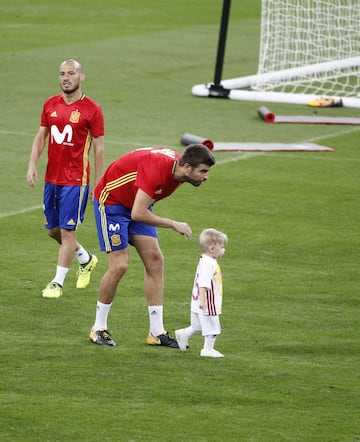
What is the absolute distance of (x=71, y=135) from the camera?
11.9m

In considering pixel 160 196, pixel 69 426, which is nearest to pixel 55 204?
pixel 160 196

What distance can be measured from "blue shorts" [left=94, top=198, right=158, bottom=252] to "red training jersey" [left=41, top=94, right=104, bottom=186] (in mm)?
1733

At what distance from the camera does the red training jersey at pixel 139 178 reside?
955cm

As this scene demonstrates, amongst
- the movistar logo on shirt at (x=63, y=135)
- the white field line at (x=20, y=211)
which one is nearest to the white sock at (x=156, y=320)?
the movistar logo on shirt at (x=63, y=135)

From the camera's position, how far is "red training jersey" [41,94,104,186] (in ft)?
38.7

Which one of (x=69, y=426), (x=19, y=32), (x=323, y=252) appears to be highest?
(x=19, y=32)

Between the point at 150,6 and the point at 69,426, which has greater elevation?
the point at 150,6

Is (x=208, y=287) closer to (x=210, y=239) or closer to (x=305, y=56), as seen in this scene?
(x=210, y=239)

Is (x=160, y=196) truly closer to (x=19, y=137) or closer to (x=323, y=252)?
(x=323, y=252)

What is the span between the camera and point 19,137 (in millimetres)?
19375

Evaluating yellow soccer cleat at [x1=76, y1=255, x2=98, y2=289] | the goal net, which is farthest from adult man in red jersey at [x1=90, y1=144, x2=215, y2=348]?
the goal net

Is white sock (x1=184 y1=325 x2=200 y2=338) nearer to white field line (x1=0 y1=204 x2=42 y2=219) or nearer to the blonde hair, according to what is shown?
the blonde hair

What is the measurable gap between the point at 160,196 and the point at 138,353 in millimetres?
1284

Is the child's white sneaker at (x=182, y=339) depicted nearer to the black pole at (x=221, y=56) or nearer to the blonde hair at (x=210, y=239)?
the blonde hair at (x=210, y=239)
